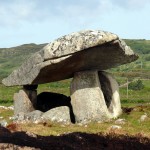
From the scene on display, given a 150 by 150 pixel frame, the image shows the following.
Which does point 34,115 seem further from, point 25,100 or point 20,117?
point 25,100

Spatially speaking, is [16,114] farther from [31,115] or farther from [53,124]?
[53,124]

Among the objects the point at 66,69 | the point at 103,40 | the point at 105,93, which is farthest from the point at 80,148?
the point at 105,93

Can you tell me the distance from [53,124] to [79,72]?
16.1 ft

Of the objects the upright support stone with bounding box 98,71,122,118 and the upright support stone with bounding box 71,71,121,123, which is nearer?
the upright support stone with bounding box 71,71,121,123

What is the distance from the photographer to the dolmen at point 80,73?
98.3 ft

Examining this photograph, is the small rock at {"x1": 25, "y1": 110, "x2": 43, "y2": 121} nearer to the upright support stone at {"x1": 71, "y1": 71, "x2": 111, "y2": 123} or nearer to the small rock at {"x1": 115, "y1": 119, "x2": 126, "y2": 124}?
the upright support stone at {"x1": 71, "y1": 71, "x2": 111, "y2": 123}

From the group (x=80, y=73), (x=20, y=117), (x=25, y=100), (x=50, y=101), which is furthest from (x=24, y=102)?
(x=80, y=73)

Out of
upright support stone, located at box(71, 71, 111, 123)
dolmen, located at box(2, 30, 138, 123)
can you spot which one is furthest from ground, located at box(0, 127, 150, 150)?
upright support stone, located at box(71, 71, 111, 123)

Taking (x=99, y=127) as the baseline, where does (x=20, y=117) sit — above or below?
above

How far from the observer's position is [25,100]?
118 feet

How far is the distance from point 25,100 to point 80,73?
532 centimetres

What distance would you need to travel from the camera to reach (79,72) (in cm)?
3356

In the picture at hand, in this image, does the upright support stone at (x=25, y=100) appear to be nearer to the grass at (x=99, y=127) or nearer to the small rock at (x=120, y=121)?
the grass at (x=99, y=127)

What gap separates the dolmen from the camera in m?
30.0
